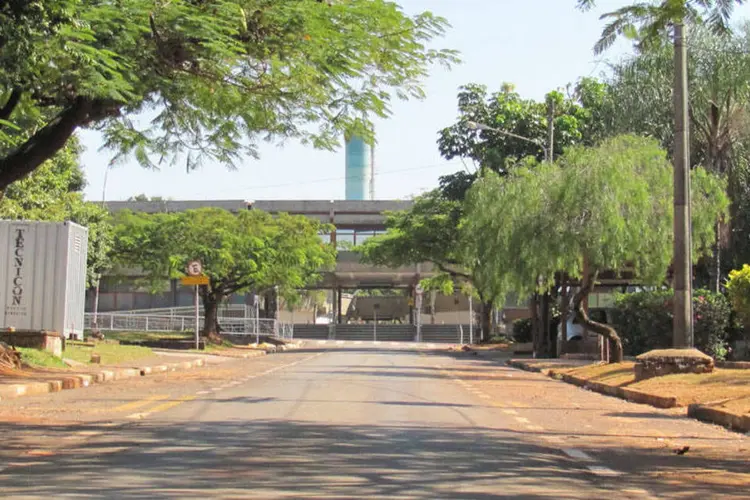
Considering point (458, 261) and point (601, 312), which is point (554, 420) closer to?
point (601, 312)

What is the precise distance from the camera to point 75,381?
1781cm

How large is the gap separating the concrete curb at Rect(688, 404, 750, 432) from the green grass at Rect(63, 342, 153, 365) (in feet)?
49.7

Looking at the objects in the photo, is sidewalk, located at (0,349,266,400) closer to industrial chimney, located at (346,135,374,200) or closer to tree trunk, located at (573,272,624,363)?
tree trunk, located at (573,272,624,363)

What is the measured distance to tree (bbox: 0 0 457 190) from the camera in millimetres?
10898

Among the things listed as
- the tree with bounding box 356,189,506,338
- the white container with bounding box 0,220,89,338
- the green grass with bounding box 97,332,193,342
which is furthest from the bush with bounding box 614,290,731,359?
the green grass with bounding box 97,332,193,342


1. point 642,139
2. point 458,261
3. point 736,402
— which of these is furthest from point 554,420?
point 458,261

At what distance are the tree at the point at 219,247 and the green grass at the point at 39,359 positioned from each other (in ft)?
60.1

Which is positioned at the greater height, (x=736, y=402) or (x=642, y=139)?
(x=642, y=139)

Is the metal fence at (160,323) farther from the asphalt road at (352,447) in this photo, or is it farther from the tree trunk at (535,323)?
the asphalt road at (352,447)

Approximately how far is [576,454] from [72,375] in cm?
1214

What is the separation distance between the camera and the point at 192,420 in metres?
11.8

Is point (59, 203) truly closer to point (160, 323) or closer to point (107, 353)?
point (107, 353)

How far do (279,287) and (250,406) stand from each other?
35.4m

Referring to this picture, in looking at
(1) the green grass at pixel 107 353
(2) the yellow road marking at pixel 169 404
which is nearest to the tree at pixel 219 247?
(1) the green grass at pixel 107 353
